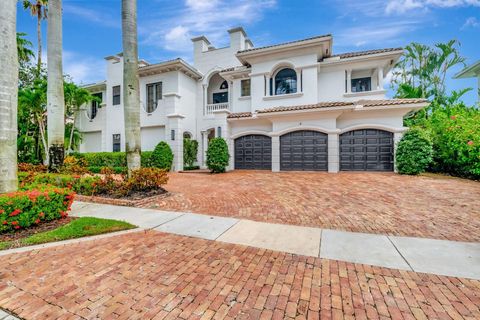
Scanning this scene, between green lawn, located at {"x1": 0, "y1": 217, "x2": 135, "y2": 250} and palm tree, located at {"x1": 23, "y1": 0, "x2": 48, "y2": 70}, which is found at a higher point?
palm tree, located at {"x1": 23, "y1": 0, "x2": 48, "y2": 70}

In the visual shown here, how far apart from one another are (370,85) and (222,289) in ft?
65.1

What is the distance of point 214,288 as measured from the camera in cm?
308

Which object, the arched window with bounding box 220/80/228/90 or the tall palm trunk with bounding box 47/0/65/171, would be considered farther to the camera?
the arched window with bounding box 220/80/228/90

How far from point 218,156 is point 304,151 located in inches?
236

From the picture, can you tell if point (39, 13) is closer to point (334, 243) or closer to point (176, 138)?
point (176, 138)

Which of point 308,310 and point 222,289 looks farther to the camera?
point 222,289

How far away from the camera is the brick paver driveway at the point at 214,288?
2.63 m

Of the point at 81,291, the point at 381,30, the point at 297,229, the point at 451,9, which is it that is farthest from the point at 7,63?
the point at 451,9

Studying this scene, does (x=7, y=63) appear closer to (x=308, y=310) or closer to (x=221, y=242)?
(x=221, y=242)

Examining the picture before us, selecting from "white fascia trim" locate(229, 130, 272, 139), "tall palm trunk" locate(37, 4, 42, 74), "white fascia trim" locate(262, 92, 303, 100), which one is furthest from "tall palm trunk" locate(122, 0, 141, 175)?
"tall palm trunk" locate(37, 4, 42, 74)

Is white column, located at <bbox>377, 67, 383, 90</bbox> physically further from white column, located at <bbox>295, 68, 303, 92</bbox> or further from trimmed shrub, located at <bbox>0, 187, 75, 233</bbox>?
trimmed shrub, located at <bbox>0, 187, 75, 233</bbox>

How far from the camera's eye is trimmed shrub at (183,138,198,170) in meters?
18.8

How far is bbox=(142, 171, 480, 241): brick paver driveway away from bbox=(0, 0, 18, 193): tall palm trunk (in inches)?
138

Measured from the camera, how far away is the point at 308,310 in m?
2.67
